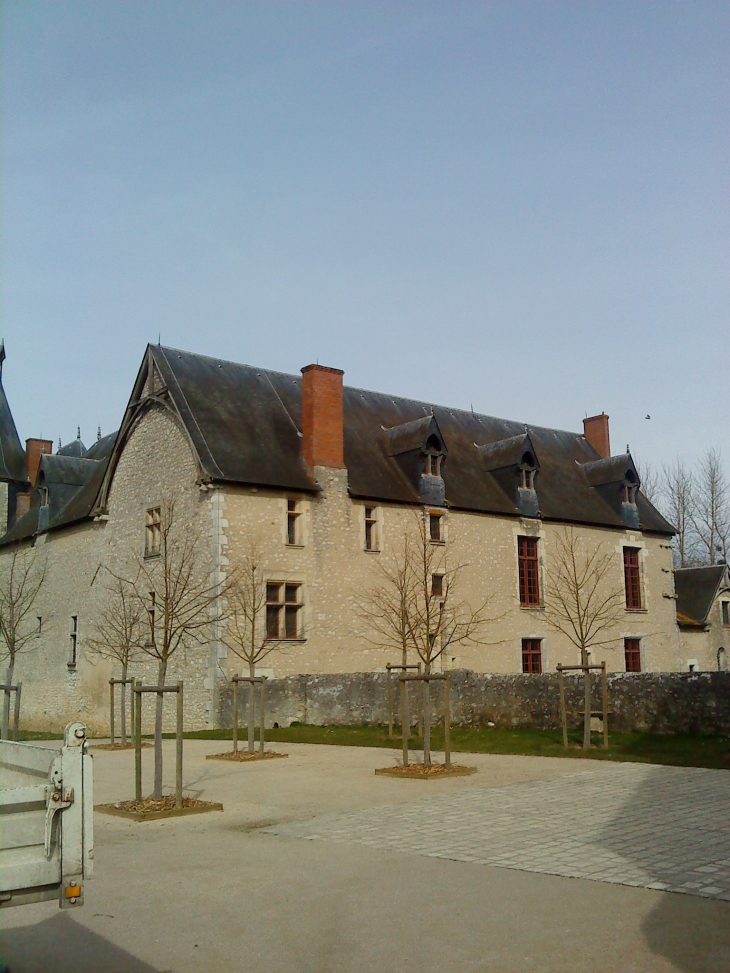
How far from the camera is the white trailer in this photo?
11.5 ft

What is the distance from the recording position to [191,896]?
6102mm

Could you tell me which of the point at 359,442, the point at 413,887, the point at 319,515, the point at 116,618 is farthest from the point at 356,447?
the point at 413,887

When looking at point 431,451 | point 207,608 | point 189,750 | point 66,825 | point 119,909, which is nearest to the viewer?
point 66,825

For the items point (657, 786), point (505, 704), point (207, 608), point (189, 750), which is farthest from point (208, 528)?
point (657, 786)

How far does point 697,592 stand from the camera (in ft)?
118

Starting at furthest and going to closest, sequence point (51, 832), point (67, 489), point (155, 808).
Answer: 1. point (67, 489)
2. point (155, 808)
3. point (51, 832)

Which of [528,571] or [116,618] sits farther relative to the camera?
[528,571]

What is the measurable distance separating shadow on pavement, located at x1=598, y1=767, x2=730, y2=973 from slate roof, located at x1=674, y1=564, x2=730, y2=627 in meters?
25.0

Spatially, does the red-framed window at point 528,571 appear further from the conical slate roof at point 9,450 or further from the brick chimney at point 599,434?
the conical slate roof at point 9,450

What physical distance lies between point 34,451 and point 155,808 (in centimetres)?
3052

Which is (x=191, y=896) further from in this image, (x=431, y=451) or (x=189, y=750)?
(x=431, y=451)

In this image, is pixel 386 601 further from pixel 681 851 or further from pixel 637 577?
pixel 681 851

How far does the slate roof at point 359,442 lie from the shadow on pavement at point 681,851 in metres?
14.3

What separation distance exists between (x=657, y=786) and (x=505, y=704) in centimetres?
757
